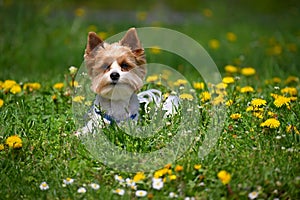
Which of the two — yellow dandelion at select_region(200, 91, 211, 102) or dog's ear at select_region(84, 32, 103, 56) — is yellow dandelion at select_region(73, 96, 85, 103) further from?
yellow dandelion at select_region(200, 91, 211, 102)

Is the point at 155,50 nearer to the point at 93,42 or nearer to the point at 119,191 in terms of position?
the point at 93,42

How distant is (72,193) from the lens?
3.18m

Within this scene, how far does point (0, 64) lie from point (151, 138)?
3225mm

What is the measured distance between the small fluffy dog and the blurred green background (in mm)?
1390

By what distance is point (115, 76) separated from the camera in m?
3.75

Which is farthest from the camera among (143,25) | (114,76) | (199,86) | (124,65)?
(143,25)

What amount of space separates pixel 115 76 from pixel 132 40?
0.34m

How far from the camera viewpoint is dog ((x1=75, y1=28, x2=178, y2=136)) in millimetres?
3793

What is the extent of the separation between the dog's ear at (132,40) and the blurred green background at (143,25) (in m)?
1.44

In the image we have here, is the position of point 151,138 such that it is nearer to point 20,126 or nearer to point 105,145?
point 105,145

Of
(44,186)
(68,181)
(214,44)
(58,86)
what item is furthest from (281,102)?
(214,44)

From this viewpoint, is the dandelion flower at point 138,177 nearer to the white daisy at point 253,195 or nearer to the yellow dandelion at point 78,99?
the white daisy at point 253,195

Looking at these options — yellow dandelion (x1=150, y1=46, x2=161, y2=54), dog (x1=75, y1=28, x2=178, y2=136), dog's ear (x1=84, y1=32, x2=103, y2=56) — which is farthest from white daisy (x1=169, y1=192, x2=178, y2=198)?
yellow dandelion (x1=150, y1=46, x2=161, y2=54)

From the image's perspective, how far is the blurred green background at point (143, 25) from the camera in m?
6.50
